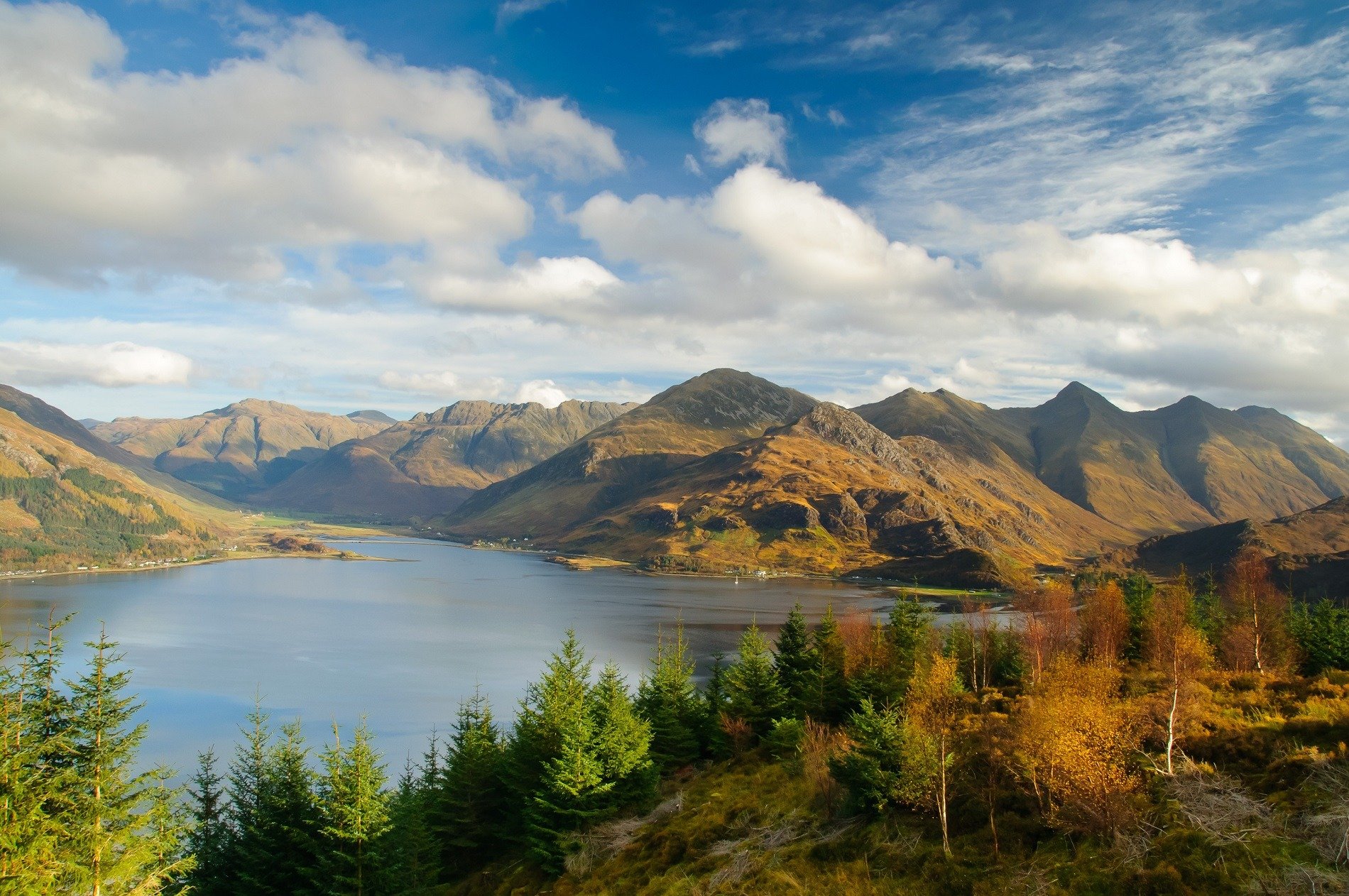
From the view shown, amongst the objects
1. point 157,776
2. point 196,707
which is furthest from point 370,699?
point 157,776

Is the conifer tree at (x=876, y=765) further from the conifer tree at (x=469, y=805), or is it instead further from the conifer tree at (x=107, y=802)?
the conifer tree at (x=107, y=802)

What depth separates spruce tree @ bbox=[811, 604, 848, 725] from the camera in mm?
47719

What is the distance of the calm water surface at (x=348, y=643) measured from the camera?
84750 millimetres

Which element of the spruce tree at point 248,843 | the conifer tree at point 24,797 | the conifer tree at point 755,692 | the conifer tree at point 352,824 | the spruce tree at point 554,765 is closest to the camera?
the conifer tree at point 24,797

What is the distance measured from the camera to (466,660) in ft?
379

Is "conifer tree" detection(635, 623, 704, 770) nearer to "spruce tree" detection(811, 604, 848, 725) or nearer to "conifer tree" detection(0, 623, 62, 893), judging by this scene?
"spruce tree" detection(811, 604, 848, 725)

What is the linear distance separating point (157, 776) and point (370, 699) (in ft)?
231

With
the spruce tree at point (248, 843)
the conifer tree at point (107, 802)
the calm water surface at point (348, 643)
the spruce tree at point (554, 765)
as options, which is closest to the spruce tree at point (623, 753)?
the spruce tree at point (554, 765)

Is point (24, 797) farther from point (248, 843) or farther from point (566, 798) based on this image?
point (566, 798)

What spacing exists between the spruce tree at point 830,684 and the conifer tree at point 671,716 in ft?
26.5

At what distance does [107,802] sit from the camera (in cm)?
2459

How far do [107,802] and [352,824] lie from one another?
9.76 m

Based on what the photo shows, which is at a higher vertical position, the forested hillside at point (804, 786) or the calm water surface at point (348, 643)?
the forested hillside at point (804, 786)

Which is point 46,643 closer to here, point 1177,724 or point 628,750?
point 628,750
